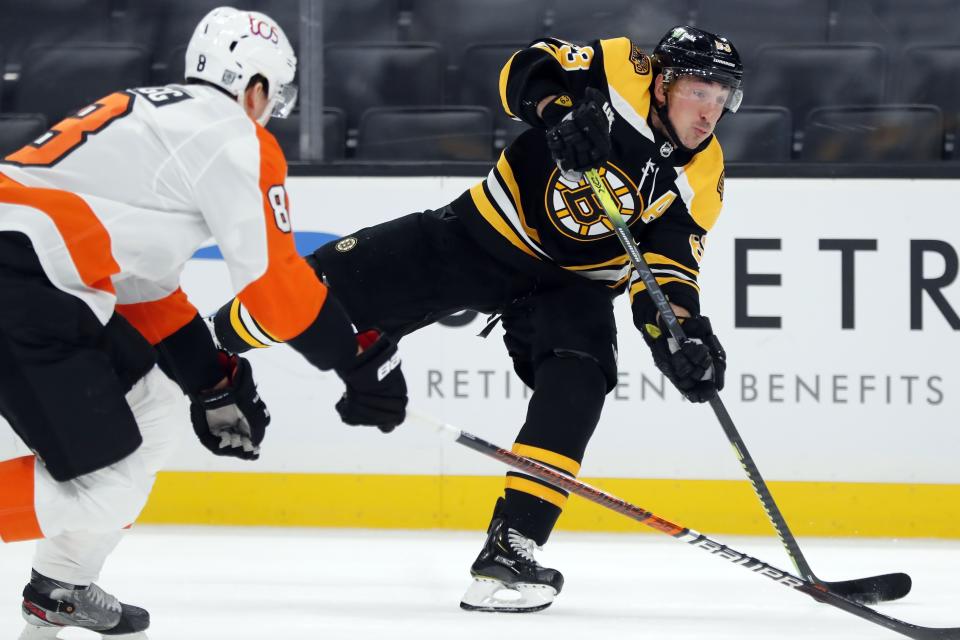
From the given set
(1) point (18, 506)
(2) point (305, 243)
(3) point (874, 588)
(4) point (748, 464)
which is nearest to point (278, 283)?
(1) point (18, 506)

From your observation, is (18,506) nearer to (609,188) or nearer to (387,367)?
(387,367)

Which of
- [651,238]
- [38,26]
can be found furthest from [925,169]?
[38,26]

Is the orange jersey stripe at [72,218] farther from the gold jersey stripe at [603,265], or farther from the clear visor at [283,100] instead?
the gold jersey stripe at [603,265]

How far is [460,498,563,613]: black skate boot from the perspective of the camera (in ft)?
8.36

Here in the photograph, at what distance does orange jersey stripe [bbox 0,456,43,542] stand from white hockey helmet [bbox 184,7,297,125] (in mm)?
671

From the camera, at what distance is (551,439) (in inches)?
102

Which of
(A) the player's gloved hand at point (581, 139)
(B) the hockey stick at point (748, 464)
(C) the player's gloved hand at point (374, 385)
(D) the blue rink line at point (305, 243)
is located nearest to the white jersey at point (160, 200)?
(C) the player's gloved hand at point (374, 385)

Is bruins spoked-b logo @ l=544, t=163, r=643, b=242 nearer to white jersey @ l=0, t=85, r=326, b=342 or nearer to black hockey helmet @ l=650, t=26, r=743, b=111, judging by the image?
black hockey helmet @ l=650, t=26, r=743, b=111

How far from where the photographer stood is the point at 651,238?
281 centimetres

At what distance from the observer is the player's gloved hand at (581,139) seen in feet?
8.32

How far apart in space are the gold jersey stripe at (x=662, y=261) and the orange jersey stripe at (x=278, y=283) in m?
1.00

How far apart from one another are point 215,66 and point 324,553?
166 centimetres

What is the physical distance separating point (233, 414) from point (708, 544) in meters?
0.96

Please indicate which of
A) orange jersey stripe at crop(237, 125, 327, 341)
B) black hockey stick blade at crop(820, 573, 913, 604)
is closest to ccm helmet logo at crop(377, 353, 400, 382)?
orange jersey stripe at crop(237, 125, 327, 341)
